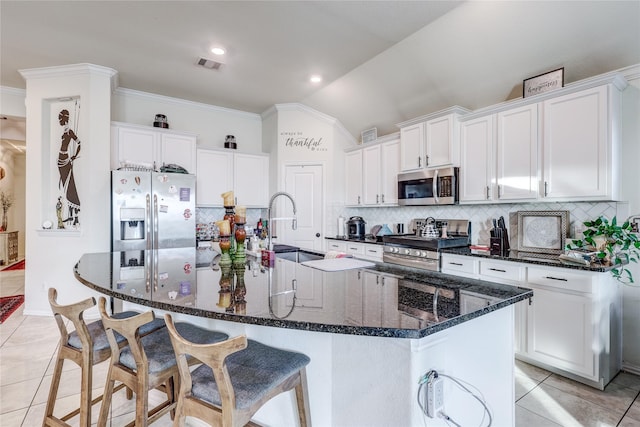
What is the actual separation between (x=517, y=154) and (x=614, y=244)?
106 centimetres

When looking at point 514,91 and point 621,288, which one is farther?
point 514,91

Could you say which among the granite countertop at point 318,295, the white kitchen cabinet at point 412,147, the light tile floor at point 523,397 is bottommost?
the light tile floor at point 523,397

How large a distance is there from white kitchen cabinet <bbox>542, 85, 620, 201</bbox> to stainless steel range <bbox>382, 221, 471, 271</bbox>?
98 cm

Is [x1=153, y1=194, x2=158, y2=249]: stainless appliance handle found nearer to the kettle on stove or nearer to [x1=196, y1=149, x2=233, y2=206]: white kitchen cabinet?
[x1=196, y1=149, x2=233, y2=206]: white kitchen cabinet

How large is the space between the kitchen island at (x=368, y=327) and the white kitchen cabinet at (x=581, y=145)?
5.81 feet

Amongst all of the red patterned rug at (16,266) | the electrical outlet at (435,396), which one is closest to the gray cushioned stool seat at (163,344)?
the electrical outlet at (435,396)

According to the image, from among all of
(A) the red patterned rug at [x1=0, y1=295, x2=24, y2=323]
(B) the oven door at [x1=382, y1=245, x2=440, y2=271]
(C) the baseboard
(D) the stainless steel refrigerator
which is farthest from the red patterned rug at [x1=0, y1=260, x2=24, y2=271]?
(C) the baseboard

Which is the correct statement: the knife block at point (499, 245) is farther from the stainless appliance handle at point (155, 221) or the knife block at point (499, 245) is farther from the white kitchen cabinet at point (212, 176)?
the stainless appliance handle at point (155, 221)

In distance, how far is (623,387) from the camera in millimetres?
2346

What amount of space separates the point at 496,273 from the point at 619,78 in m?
1.74

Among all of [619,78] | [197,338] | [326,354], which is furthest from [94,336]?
[619,78]

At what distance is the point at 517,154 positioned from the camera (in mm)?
3004

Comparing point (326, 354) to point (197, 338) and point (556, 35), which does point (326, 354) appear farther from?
point (556, 35)

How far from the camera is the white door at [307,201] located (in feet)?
16.5
